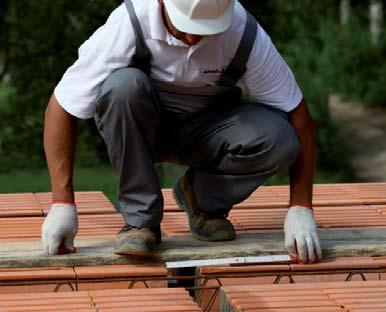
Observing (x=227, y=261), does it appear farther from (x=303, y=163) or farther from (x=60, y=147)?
(x=60, y=147)

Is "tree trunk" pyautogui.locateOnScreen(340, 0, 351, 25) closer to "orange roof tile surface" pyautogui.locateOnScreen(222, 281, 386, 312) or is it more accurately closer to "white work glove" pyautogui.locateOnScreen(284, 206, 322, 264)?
"white work glove" pyautogui.locateOnScreen(284, 206, 322, 264)

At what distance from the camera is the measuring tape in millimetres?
3770

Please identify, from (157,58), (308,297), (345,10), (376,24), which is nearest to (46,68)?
(376,24)

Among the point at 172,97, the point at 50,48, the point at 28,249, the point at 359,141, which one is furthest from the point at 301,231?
the point at 359,141

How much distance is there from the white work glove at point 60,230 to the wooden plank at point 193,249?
35 mm

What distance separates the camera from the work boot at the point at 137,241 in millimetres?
3727

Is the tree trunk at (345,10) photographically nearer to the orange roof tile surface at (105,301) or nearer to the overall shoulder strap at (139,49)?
the overall shoulder strap at (139,49)

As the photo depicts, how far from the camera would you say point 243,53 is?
3.88 meters

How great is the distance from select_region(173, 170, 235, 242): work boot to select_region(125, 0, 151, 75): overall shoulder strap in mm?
568

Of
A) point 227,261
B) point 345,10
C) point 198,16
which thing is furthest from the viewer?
point 345,10

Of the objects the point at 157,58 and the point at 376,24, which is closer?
the point at 157,58

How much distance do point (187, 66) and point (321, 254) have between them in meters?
A: 0.76

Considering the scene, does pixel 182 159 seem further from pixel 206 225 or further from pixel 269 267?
pixel 269 267

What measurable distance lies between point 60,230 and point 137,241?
0.25m
